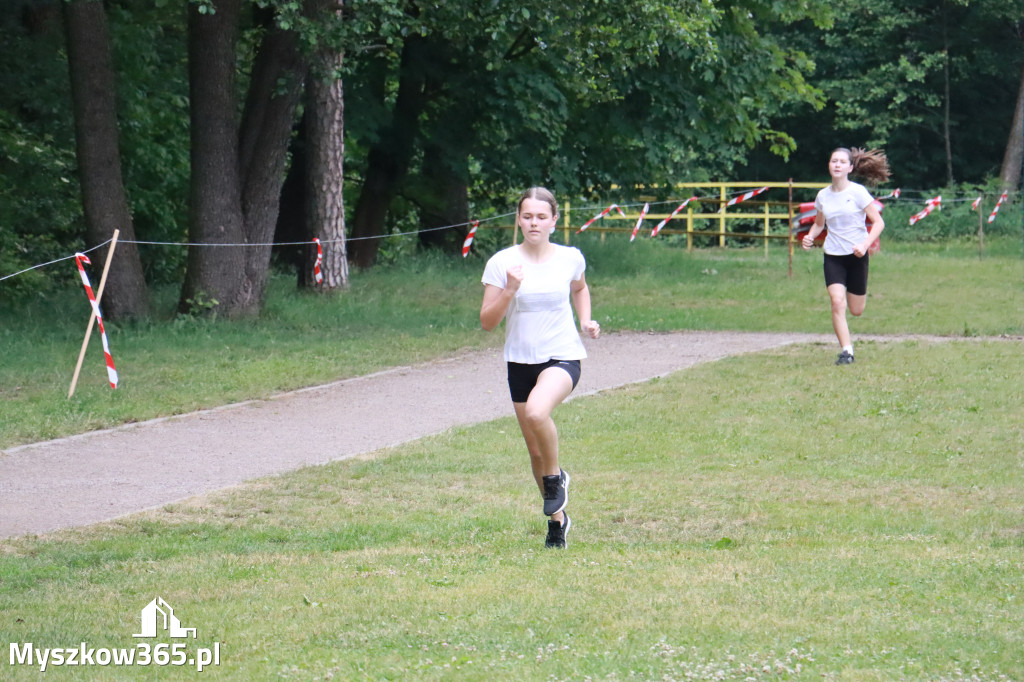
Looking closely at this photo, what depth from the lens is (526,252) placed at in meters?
6.97

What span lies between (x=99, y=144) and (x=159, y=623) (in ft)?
38.8

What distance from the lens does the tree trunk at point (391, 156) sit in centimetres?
2389

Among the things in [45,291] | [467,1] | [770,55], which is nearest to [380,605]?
[467,1]

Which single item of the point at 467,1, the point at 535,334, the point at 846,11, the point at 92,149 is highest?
the point at 846,11

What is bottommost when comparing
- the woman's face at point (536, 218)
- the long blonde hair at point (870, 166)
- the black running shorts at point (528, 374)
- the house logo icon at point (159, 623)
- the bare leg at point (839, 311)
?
the house logo icon at point (159, 623)

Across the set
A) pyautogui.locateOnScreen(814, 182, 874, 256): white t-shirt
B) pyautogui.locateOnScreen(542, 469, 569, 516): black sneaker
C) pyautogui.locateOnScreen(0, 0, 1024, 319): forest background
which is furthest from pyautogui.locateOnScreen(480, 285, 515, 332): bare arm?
pyautogui.locateOnScreen(0, 0, 1024, 319): forest background

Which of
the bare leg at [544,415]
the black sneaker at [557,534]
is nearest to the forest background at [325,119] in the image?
the bare leg at [544,415]

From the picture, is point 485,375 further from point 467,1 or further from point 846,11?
point 846,11

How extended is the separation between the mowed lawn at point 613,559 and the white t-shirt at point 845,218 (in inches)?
92.4

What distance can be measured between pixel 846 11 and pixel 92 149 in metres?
28.0

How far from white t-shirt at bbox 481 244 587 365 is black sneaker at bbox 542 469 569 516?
1.89 feet

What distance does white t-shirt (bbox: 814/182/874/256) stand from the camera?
13758 mm

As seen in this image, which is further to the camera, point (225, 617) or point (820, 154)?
point (820, 154)

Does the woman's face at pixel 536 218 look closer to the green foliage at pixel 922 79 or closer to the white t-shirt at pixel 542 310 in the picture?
the white t-shirt at pixel 542 310
